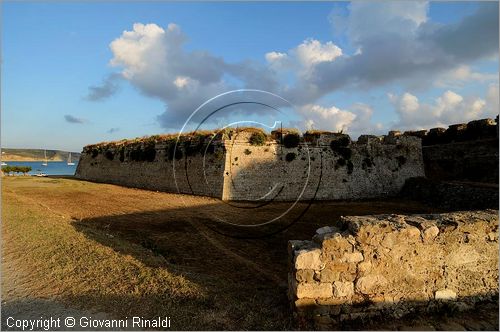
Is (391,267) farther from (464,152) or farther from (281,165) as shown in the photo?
(464,152)

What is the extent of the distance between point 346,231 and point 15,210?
44.6 feet

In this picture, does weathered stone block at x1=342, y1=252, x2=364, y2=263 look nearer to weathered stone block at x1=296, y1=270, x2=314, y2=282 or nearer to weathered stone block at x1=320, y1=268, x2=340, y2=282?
weathered stone block at x1=320, y1=268, x2=340, y2=282

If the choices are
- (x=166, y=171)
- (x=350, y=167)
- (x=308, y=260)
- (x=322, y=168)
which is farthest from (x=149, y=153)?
(x=308, y=260)

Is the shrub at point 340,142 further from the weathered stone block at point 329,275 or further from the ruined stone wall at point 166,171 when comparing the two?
the weathered stone block at point 329,275

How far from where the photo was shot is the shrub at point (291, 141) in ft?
67.2

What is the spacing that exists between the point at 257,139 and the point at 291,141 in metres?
2.16

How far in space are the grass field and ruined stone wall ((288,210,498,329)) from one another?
2.40 ft

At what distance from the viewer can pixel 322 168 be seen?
21.2 metres

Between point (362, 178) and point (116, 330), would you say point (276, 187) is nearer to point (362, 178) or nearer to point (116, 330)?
point (362, 178)

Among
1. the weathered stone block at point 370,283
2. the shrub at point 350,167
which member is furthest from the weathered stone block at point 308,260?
the shrub at point 350,167

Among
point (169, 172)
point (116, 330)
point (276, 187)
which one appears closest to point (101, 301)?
point (116, 330)

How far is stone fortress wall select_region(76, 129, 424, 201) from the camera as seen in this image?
19.6 metres

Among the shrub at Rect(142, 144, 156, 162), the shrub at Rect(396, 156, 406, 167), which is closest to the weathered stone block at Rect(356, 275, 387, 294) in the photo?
the shrub at Rect(396, 156, 406, 167)

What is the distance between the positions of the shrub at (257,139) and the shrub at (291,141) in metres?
1.39
